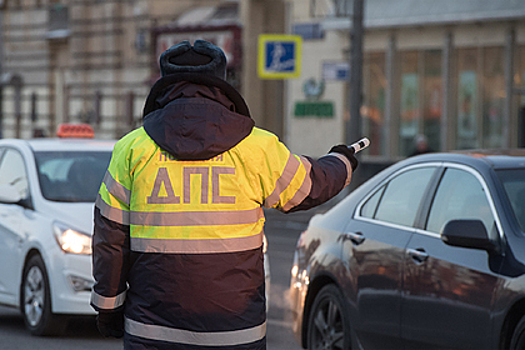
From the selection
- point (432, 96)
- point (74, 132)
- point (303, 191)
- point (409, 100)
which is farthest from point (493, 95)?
point (303, 191)

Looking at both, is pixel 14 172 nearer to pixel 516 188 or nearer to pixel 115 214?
pixel 516 188

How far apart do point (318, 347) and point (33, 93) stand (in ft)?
127

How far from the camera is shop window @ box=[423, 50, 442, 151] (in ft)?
86.9

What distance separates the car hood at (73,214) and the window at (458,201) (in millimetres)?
3188

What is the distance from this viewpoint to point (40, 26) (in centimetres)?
4341

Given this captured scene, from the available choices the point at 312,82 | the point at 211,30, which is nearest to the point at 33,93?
the point at 211,30

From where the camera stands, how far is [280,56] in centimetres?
2294

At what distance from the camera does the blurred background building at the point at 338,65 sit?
25.1m

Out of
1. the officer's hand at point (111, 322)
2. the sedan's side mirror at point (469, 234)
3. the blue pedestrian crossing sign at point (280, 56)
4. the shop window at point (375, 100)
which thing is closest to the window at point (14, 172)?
the sedan's side mirror at point (469, 234)

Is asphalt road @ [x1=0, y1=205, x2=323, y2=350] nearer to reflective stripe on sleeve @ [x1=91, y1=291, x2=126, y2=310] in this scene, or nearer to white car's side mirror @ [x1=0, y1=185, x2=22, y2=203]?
white car's side mirror @ [x1=0, y1=185, x2=22, y2=203]

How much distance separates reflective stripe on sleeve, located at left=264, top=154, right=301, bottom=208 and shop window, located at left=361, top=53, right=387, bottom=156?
24403 millimetres

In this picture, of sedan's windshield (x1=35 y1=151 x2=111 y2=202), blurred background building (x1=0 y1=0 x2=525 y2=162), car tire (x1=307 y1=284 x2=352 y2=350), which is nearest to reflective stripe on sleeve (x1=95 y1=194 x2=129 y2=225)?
car tire (x1=307 y1=284 x2=352 y2=350)

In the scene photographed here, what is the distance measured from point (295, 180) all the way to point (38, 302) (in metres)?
4.66

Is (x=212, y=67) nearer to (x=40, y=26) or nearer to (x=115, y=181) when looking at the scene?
(x=115, y=181)
